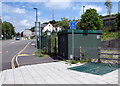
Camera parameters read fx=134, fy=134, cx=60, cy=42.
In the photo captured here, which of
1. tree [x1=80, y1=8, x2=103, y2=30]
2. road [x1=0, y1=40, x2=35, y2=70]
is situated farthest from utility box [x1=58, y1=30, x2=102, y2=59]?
tree [x1=80, y1=8, x2=103, y2=30]

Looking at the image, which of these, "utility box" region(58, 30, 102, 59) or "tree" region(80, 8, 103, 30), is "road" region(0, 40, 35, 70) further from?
"tree" region(80, 8, 103, 30)

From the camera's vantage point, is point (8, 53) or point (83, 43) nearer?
point (83, 43)

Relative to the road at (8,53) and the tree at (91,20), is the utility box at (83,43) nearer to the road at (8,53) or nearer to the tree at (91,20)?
the road at (8,53)

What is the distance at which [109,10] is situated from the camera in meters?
50.0

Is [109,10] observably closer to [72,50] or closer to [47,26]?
[47,26]

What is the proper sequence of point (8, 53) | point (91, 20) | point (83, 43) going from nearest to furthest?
point (83, 43)
point (8, 53)
point (91, 20)

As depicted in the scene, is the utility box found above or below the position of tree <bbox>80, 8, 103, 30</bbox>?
below

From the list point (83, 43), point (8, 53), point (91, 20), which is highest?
point (91, 20)

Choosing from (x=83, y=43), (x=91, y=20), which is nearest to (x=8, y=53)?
(x=83, y=43)

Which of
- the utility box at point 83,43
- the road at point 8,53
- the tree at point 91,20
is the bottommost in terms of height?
the road at point 8,53

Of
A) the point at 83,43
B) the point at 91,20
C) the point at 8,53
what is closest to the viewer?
the point at 83,43

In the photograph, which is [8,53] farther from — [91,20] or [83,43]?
[91,20]

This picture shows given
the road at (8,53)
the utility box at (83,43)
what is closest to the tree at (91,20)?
the road at (8,53)

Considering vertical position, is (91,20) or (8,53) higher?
(91,20)
